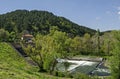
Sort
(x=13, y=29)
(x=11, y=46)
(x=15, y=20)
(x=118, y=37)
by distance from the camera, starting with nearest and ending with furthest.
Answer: (x=118, y=37) < (x=11, y=46) < (x=13, y=29) < (x=15, y=20)

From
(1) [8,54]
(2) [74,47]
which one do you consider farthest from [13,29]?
(1) [8,54]

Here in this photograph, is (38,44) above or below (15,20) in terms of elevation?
below

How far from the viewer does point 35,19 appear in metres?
195

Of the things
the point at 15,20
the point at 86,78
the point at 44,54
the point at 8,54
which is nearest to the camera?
the point at 86,78

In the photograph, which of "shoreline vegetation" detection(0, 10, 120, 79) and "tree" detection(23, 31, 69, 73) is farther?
"tree" detection(23, 31, 69, 73)

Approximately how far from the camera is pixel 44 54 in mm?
51562

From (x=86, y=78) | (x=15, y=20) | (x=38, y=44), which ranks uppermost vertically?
(x=15, y=20)

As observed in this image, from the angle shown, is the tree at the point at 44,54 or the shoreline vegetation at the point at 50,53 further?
the tree at the point at 44,54

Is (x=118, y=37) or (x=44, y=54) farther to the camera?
(x=44, y=54)

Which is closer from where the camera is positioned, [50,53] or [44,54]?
[50,53]

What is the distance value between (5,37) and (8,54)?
3797 centimetres

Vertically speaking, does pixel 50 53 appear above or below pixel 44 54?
above

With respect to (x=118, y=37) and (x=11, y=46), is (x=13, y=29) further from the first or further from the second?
(x=118, y=37)

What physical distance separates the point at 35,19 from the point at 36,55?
143 meters
